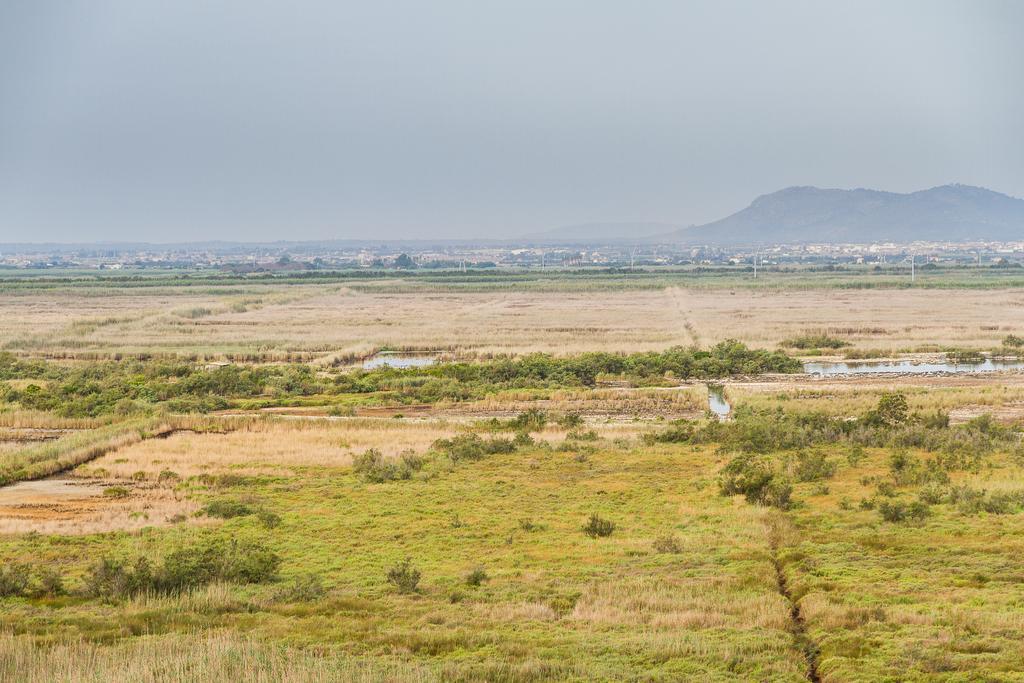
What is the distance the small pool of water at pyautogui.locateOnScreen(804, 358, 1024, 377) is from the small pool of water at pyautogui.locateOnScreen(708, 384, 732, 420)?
7.77 metres

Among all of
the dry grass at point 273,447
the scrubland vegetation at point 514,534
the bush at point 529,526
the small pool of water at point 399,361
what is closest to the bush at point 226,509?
the scrubland vegetation at point 514,534

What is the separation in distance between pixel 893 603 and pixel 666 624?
384 centimetres

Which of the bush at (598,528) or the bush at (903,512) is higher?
the bush at (903,512)

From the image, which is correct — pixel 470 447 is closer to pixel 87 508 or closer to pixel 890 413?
pixel 87 508

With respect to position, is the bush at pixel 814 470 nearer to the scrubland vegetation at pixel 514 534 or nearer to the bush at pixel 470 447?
the scrubland vegetation at pixel 514 534

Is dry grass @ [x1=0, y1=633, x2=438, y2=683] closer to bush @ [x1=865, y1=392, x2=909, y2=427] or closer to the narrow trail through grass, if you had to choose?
the narrow trail through grass

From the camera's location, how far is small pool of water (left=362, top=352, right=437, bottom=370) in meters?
65.5

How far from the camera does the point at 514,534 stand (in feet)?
76.9

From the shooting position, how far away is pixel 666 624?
1571 cm

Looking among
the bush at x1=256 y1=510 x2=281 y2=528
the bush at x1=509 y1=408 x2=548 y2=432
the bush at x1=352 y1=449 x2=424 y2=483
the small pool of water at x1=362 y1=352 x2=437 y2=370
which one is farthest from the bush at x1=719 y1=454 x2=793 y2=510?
the small pool of water at x1=362 y1=352 x2=437 y2=370

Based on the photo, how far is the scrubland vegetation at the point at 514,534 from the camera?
14328 mm

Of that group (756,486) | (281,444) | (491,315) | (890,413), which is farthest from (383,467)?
(491,315)

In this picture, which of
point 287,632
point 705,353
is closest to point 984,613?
point 287,632

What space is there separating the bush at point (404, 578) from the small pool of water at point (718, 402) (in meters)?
26.4
